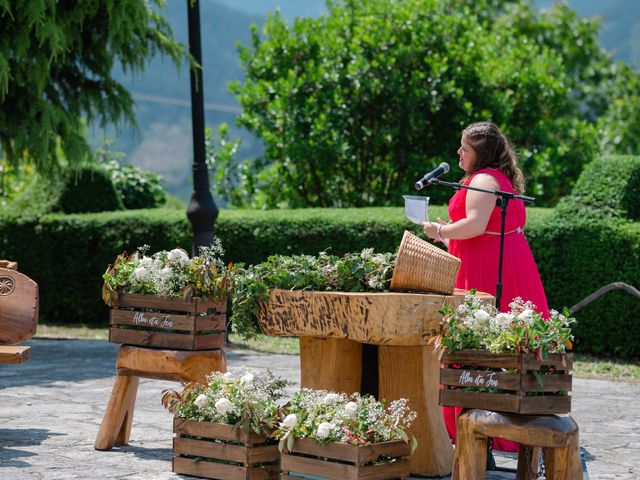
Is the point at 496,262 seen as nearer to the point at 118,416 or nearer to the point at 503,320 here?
the point at 503,320

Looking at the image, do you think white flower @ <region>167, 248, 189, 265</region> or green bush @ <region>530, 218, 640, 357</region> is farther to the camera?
green bush @ <region>530, 218, 640, 357</region>

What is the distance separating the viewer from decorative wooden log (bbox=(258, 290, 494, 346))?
5.01m

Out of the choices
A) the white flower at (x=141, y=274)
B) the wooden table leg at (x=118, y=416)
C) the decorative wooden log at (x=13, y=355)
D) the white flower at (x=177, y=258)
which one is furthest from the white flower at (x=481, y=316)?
the decorative wooden log at (x=13, y=355)

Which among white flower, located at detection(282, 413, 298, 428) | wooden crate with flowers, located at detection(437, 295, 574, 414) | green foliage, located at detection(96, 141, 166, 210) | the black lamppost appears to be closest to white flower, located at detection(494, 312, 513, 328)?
wooden crate with flowers, located at detection(437, 295, 574, 414)

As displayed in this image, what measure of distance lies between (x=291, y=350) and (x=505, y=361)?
692 cm

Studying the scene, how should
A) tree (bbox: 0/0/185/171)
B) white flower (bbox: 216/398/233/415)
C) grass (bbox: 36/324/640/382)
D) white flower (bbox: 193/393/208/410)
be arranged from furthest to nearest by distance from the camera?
tree (bbox: 0/0/185/171) → grass (bbox: 36/324/640/382) → white flower (bbox: 193/393/208/410) → white flower (bbox: 216/398/233/415)

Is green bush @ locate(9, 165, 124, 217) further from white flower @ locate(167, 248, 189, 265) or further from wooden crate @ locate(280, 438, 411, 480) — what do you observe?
wooden crate @ locate(280, 438, 411, 480)

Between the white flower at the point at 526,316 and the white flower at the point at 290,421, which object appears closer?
the white flower at the point at 526,316

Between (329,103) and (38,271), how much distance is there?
5035mm

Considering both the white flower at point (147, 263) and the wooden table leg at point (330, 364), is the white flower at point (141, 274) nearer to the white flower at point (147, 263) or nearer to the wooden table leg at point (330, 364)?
the white flower at point (147, 263)

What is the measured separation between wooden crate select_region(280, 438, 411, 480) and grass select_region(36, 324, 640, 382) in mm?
3436

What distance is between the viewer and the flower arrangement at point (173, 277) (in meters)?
5.86

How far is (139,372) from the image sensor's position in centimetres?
605

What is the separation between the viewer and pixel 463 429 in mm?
4602
